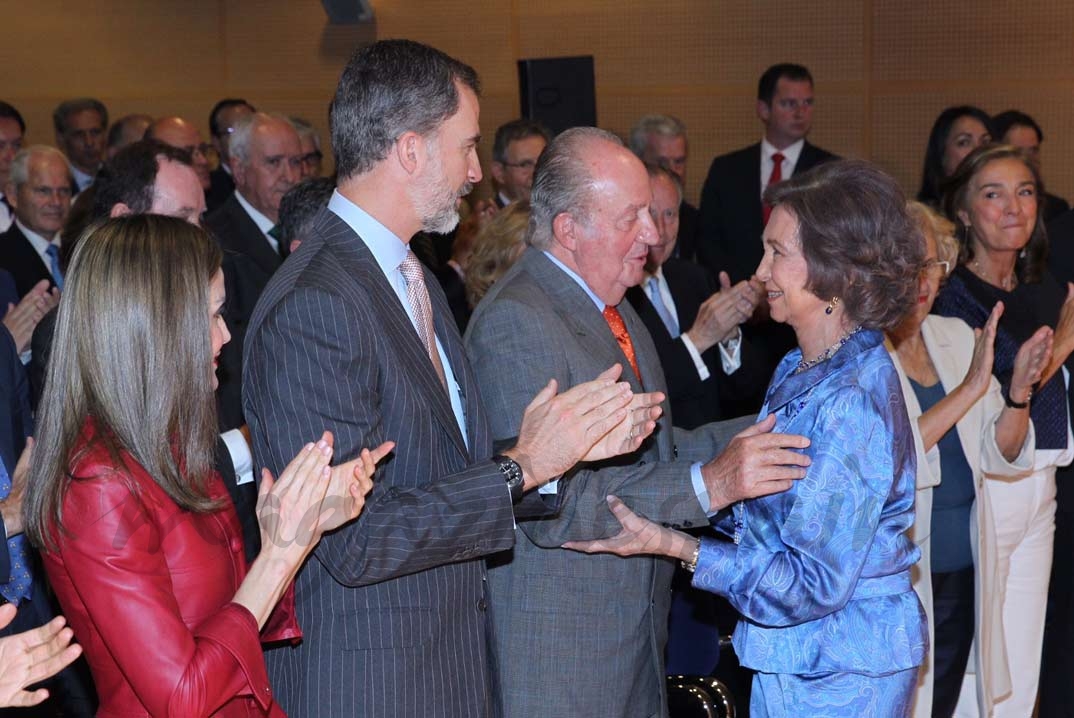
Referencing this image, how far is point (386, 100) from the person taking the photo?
2.19 meters

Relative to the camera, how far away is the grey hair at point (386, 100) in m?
2.19

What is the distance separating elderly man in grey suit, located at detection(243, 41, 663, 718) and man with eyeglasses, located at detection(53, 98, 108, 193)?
563 cm

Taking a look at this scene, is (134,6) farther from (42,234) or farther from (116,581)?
(116,581)

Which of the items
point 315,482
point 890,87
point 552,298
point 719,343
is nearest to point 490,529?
point 315,482

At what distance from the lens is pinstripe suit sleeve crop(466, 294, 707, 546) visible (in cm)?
245

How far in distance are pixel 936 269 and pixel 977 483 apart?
0.65 meters

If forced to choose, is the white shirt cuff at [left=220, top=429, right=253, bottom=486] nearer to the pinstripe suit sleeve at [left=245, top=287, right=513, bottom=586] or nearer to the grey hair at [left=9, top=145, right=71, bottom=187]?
the pinstripe suit sleeve at [left=245, top=287, right=513, bottom=586]

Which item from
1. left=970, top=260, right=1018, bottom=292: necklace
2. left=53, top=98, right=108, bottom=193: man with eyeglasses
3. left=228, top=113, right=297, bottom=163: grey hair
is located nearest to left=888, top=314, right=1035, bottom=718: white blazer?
left=970, top=260, right=1018, bottom=292: necklace

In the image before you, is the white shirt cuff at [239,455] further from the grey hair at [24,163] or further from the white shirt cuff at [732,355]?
the grey hair at [24,163]

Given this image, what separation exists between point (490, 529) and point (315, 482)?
335 millimetres

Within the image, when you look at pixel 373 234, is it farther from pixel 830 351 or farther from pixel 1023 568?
pixel 1023 568

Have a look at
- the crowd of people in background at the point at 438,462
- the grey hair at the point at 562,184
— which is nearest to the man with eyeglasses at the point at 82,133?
the crowd of people in background at the point at 438,462

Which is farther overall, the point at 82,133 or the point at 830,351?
the point at 82,133

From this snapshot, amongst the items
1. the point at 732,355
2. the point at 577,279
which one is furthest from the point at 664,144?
the point at 577,279
